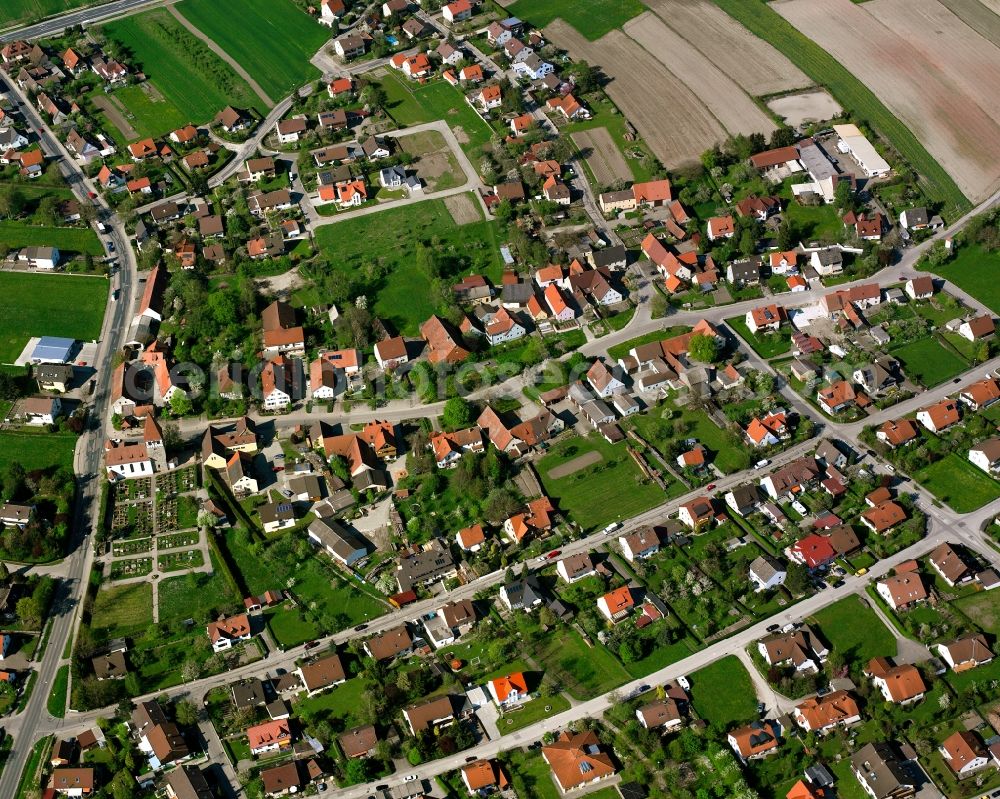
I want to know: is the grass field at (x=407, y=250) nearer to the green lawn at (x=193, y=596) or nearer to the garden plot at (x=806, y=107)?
the green lawn at (x=193, y=596)

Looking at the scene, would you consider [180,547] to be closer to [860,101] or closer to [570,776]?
[570,776]

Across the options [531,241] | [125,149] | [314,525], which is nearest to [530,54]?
[531,241]

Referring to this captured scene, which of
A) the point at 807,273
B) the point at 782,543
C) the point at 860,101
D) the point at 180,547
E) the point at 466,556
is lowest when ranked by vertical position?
the point at 180,547

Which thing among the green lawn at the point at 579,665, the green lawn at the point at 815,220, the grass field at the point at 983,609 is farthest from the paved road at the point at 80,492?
the green lawn at the point at 815,220

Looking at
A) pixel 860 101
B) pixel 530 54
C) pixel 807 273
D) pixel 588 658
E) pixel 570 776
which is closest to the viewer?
pixel 570 776

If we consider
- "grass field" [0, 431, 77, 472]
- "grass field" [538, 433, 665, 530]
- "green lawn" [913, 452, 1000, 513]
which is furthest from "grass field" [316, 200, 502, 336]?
"green lawn" [913, 452, 1000, 513]
